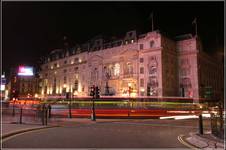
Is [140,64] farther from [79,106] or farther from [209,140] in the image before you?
[209,140]

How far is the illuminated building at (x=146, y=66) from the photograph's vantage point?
223 ft

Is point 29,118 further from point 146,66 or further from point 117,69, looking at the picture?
point 117,69

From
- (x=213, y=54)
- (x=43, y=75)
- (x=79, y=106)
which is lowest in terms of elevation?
(x=79, y=106)

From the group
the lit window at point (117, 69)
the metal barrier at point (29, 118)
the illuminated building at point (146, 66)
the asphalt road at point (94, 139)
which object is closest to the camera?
the asphalt road at point (94, 139)

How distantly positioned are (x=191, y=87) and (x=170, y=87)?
18.9 ft

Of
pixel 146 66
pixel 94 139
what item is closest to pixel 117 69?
pixel 146 66

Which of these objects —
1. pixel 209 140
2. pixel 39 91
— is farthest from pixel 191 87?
pixel 39 91

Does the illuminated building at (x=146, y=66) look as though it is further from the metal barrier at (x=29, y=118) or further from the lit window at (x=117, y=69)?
the metal barrier at (x=29, y=118)

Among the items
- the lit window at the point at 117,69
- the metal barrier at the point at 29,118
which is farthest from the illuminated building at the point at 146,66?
the metal barrier at the point at 29,118

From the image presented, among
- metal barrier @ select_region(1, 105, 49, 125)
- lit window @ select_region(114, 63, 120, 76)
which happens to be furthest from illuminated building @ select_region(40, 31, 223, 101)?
metal barrier @ select_region(1, 105, 49, 125)

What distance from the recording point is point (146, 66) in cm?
7044

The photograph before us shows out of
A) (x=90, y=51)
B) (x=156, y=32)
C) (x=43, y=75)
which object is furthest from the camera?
(x=43, y=75)

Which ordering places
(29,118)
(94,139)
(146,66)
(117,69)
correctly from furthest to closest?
1. (117,69)
2. (146,66)
3. (29,118)
4. (94,139)

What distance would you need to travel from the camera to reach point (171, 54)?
7188 centimetres
